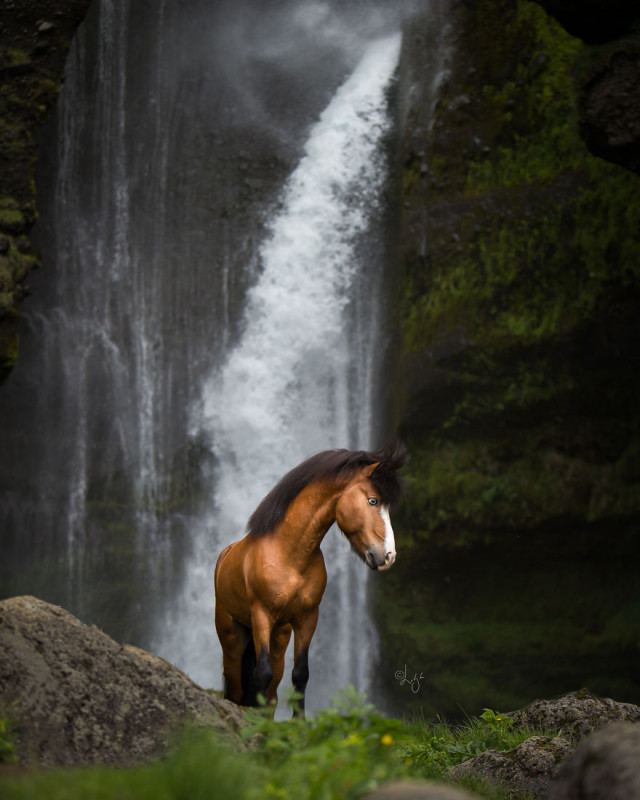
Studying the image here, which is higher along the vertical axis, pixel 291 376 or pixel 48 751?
pixel 291 376

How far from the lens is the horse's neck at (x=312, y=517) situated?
5195 millimetres

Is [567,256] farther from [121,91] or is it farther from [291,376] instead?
[121,91]

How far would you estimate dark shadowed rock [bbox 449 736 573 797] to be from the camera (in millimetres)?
4758

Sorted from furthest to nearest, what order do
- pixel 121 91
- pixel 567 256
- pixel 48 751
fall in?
pixel 121 91 < pixel 567 256 < pixel 48 751

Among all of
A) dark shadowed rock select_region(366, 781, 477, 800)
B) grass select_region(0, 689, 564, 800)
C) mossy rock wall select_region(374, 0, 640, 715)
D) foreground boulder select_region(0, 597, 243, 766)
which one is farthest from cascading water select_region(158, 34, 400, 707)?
dark shadowed rock select_region(366, 781, 477, 800)

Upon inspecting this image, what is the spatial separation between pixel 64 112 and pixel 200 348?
13.4 ft

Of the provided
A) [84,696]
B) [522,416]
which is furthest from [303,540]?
[522,416]

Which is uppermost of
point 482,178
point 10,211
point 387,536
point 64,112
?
point 64,112

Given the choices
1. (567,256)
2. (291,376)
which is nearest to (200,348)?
(291,376)

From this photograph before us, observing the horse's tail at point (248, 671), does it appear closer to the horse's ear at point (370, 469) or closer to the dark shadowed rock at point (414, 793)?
the horse's ear at point (370, 469)

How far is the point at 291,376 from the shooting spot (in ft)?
40.4

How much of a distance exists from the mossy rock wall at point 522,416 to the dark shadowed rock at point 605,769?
783 cm

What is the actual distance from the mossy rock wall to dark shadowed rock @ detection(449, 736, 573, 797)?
566 centimetres

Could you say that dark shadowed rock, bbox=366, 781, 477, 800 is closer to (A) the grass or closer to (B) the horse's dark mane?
(A) the grass
